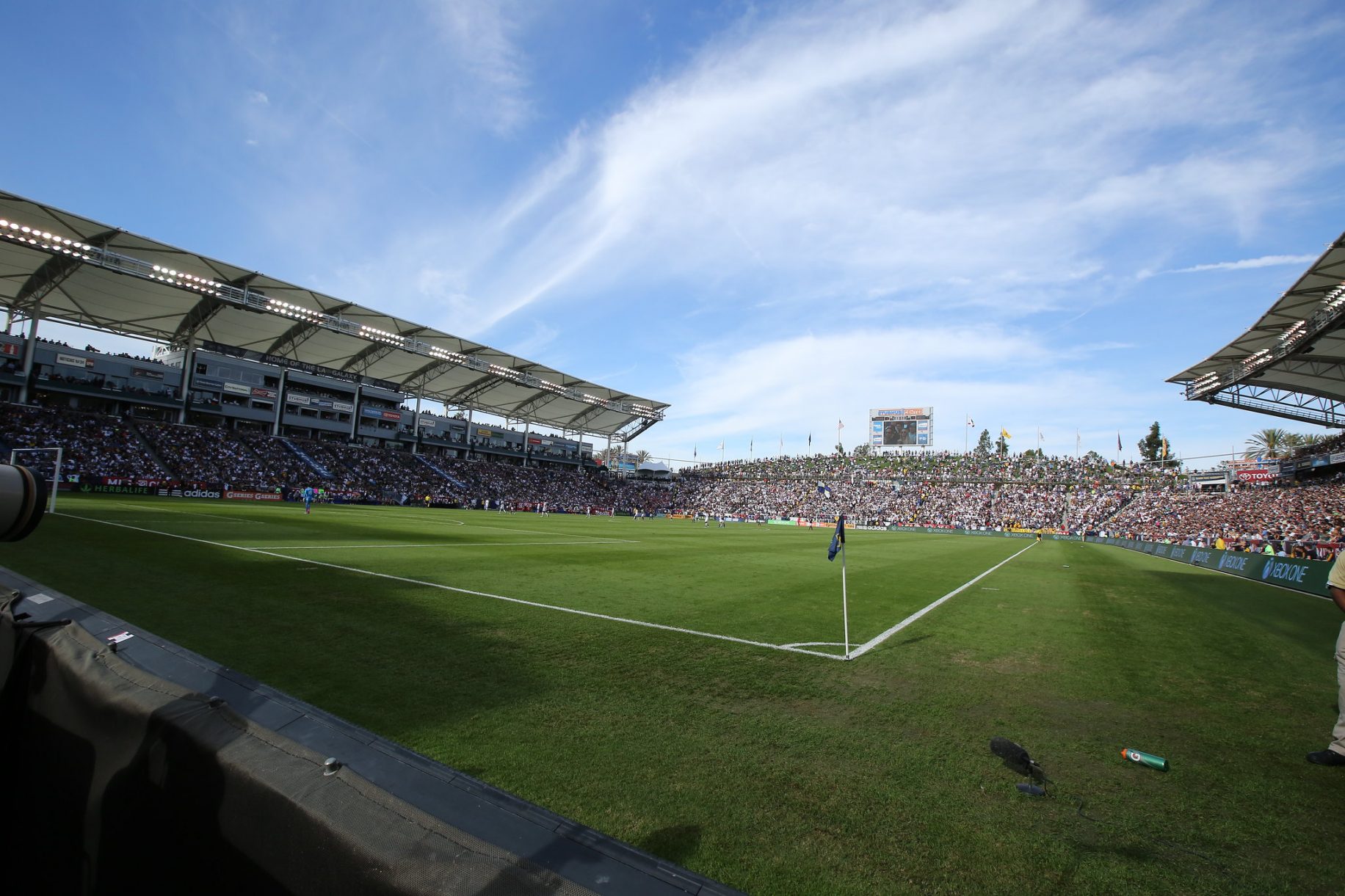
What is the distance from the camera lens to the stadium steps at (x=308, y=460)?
2100 inches

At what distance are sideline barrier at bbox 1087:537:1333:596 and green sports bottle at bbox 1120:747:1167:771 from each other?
10.6 metres

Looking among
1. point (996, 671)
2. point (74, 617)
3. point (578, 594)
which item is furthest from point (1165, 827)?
point (578, 594)

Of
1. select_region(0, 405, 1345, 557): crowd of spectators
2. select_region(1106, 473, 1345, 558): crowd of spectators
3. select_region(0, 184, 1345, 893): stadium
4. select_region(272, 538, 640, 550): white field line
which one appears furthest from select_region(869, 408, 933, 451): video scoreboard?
select_region(272, 538, 640, 550): white field line

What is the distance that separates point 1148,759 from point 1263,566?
970 inches

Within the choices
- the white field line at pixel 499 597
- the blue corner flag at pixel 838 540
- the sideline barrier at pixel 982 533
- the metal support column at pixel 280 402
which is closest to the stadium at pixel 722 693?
the white field line at pixel 499 597

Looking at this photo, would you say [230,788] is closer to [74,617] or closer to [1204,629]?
[74,617]

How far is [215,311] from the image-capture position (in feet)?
151

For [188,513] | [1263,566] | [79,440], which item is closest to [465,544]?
[188,513]

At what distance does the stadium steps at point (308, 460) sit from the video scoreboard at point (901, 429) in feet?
226

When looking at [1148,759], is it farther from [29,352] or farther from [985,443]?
[985,443]

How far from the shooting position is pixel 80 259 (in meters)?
36.4

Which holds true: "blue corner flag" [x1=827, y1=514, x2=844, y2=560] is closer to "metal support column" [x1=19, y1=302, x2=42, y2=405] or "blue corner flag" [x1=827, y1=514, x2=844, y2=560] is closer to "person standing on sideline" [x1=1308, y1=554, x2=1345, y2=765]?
"person standing on sideline" [x1=1308, y1=554, x2=1345, y2=765]

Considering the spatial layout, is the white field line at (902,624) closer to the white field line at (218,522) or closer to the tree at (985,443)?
the white field line at (218,522)

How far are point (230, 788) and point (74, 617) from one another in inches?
64.6
